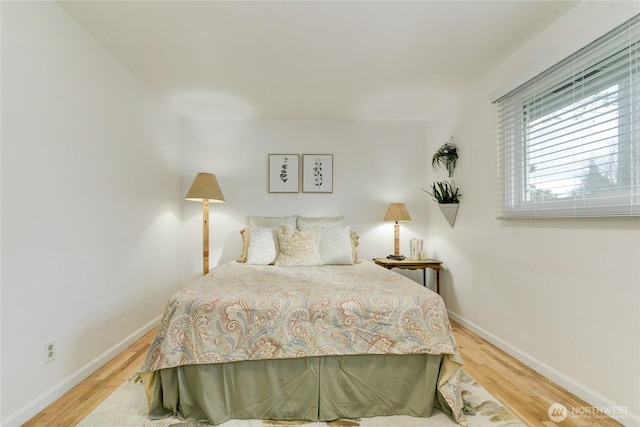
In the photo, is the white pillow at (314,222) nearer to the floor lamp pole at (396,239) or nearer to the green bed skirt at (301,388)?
the floor lamp pole at (396,239)

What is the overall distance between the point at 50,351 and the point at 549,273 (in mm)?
3310

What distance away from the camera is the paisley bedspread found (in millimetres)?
1694

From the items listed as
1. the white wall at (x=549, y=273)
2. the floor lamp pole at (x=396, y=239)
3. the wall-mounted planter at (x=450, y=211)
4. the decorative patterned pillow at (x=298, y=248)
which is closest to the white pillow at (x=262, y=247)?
the decorative patterned pillow at (x=298, y=248)

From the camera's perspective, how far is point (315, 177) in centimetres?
416

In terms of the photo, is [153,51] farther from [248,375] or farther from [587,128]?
[587,128]

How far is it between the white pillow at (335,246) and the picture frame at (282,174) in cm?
97

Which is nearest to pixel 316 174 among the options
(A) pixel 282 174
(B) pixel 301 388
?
(A) pixel 282 174

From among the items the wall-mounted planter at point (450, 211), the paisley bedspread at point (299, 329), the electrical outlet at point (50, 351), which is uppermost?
the wall-mounted planter at point (450, 211)

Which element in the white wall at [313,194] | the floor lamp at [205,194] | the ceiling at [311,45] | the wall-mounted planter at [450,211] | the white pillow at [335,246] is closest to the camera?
the ceiling at [311,45]

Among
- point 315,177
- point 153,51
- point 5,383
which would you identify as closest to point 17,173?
point 5,383

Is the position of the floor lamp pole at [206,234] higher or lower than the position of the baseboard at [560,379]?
higher

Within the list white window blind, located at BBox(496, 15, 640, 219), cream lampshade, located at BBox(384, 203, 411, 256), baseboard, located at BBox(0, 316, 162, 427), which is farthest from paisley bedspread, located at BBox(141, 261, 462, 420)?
cream lampshade, located at BBox(384, 203, 411, 256)

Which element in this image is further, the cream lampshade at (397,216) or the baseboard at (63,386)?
the cream lampshade at (397,216)

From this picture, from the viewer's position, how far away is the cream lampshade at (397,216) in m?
3.91
